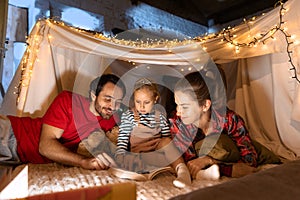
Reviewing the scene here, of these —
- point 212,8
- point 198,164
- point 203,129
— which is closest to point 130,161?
point 198,164

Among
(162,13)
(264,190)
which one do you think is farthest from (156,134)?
(162,13)

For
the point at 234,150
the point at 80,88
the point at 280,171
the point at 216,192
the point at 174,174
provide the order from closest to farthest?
the point at 216,192, the point at 280,171, the point at 174,174, the point at 234,150, the point at 80,88

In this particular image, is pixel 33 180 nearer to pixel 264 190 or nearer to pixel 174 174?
pixel 174 174

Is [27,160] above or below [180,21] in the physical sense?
below

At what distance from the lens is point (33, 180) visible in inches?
45.9

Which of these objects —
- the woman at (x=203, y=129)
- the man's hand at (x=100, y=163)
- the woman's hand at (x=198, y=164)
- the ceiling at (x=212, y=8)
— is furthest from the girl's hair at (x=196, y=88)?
the ceiling at (x=212, y=8)

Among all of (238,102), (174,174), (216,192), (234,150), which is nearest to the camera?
(216,192)

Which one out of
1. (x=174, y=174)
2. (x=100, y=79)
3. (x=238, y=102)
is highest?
(x=100, y=79)

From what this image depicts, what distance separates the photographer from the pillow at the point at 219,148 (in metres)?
1.36

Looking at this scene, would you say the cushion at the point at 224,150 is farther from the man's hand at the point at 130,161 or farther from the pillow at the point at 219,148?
the man's hand at the point at 130,161

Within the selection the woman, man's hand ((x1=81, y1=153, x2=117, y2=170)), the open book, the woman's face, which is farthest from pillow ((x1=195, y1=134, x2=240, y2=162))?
man's hand ((x1=81, y1=153, x2=117, y2=170))

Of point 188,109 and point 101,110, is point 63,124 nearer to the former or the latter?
point 101,110

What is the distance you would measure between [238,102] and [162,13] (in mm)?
2426

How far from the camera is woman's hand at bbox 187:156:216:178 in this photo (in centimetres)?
127
